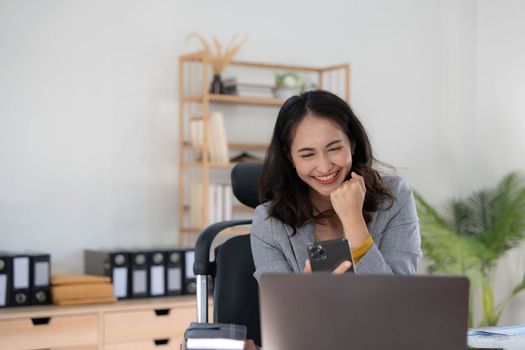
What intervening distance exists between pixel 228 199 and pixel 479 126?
6.63 feet

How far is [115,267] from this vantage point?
414cm

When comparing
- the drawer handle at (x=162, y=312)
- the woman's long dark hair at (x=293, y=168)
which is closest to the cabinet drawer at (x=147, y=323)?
the drawer handle at (x=162, y=312)

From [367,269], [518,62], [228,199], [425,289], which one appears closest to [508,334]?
[367,269]

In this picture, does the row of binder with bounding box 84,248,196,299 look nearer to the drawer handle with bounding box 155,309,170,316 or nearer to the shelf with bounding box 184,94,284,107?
the drawer handle with bounding box 155,309,170,316

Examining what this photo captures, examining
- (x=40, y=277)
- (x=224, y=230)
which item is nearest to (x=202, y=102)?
(x=224, y=230)

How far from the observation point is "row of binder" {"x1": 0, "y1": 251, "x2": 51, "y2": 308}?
390cm

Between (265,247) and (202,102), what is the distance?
8.21ft

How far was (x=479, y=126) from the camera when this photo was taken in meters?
5.64

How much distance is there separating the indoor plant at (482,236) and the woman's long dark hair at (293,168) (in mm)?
2754

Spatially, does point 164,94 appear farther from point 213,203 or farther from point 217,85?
point 213,203

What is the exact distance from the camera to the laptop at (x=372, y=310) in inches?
56.0

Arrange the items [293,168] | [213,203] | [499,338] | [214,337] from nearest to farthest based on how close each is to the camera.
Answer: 1. [214,337]
2. [499,338]
3. [293,168]
4. [213,203]

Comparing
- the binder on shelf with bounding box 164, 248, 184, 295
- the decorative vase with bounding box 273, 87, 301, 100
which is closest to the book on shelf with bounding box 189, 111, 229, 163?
the decorative vase with bounding box 273, 87, 301, 100

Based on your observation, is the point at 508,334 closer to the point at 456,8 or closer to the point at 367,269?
the point at 367,269
